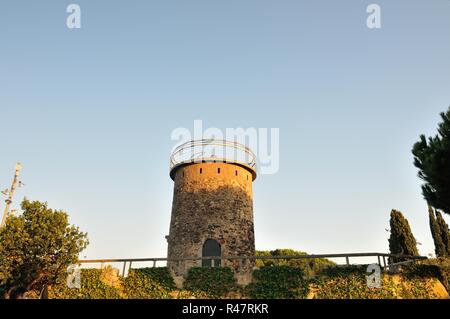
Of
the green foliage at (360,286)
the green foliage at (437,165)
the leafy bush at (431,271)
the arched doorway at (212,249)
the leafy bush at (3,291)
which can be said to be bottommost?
the leafy bush at (3,291)

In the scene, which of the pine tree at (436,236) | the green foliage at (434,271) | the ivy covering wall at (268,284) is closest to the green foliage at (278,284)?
the ivy covering wall at (268,284)

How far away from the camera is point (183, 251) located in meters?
20.5

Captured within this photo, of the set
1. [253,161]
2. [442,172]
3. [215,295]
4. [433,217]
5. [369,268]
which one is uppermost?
[253,161]

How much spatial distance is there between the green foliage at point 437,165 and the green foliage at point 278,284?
6420mm

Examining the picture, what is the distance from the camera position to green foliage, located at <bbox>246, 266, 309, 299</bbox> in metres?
15.8

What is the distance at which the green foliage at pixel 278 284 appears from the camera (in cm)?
1580

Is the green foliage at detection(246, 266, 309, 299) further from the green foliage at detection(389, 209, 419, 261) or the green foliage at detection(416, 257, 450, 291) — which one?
the green foliage at detection(389, 209, 419, 261)

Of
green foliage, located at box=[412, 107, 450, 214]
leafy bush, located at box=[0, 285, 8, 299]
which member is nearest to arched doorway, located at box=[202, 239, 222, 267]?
leafy bush, located at box=[0, 285, 8, 299]

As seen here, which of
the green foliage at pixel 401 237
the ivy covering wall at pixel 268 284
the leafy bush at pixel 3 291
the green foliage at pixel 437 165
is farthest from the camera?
the green foliage at pixel 401 237

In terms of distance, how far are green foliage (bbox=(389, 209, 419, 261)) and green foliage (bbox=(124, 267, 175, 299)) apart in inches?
A: 682

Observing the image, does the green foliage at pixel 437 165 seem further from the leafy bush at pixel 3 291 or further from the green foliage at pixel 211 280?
the leafy bush at pixel 3 291
